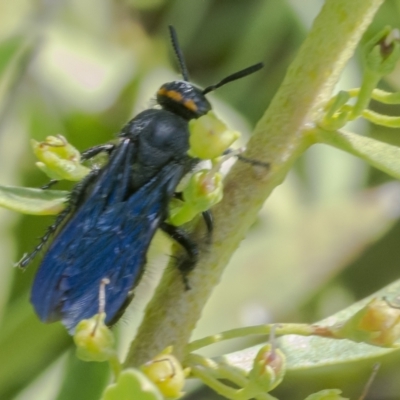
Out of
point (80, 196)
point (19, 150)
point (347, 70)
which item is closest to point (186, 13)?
point (347, 70)

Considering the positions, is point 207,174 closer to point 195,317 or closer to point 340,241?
point 195,317

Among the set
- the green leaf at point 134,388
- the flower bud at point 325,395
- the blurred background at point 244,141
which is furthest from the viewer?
the blurred background at point 244,141

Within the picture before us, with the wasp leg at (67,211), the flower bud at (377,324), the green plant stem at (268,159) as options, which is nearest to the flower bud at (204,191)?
the green plant stem at (268,159)

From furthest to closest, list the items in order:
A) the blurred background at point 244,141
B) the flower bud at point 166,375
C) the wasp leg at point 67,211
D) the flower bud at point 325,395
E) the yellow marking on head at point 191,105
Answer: the blurred background at point 244,141
the yellow marking on head at point 191,105
the wasp leg at point 67,211
the flower bud at point 325,395
the flower bud at point 166,375

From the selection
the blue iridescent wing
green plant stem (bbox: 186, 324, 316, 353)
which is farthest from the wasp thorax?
green plant stem (bbox: 186, 324, 316, 353)

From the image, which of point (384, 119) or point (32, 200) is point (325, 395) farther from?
point (32, 200)

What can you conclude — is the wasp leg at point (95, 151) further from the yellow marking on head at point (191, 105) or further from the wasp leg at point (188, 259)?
the wasp leg at point (188, 259)

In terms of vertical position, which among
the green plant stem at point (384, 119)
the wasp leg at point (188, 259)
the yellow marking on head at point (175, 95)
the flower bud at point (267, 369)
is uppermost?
the yellow marking on head at point (175, 95)
